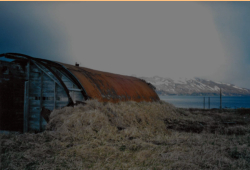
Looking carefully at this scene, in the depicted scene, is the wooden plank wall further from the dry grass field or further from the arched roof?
the dry grass field

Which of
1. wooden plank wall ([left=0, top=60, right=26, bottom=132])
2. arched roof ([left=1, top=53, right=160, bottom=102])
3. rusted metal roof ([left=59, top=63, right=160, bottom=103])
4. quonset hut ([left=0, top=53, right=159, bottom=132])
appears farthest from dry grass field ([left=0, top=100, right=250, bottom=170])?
wooden plank wall ([left=0, top=60, right=26, bottom=132])

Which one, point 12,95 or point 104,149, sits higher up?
point 12,95

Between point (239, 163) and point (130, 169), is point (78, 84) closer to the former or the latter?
point (130, 169)

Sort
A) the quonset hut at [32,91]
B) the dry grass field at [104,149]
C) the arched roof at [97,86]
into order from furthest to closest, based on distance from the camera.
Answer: the arched roof at [97,86]
the quonset hut at [32,91]
the dry grass field at [104,149]

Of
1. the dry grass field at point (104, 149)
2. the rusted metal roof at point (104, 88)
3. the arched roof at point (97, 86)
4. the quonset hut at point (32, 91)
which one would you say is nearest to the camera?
the dry grass field at point (104, 149)

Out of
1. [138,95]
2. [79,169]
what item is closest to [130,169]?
[79,169]

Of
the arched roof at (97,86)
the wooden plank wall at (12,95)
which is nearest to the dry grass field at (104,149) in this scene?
the arched roof at (97,86)

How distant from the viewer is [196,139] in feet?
21.8

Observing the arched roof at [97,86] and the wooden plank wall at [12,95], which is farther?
the arched roof at [97,86]

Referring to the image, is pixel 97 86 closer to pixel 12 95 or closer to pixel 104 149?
pixel 12 95

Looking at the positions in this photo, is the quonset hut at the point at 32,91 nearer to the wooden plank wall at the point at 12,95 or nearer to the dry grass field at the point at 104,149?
the wooden plank wall at the point at 12,95

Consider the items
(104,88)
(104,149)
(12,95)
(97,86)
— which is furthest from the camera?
(104,88)

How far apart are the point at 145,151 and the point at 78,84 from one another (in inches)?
225

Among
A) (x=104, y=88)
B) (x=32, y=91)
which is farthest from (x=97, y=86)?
(x=32, y=91)
